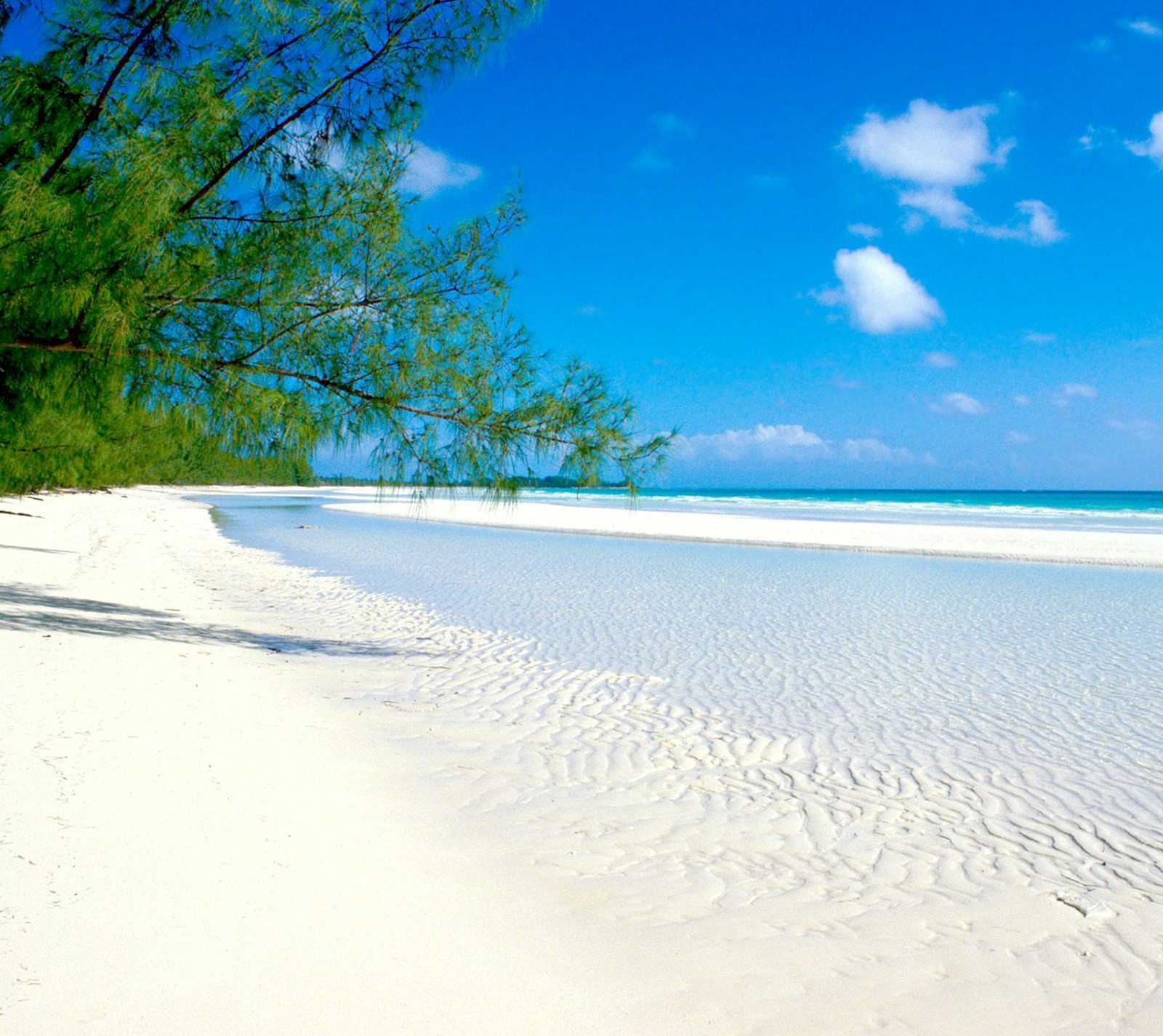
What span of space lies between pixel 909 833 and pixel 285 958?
3109 millimetres

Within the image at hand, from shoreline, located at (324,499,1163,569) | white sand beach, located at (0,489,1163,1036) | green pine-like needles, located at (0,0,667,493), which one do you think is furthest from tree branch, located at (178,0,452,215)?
shoreline, located at (324,499,1163,569)

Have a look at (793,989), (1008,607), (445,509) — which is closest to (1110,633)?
(1008,607)

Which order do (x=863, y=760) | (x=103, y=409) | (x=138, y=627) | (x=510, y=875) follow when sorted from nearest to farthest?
(x=510, y=875) → (x=863, y=760) → (x=103, y=409) → (x=138, y=627)

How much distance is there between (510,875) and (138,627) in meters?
6.41

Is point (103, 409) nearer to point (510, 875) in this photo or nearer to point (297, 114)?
point (297, 114)

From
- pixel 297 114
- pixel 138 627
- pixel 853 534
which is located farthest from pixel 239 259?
pixel 853 534

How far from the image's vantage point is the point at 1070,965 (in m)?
3.21

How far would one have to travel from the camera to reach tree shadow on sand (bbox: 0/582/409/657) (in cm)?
814

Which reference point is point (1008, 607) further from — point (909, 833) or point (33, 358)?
point (33, 358)

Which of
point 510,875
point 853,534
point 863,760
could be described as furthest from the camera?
point 853,534

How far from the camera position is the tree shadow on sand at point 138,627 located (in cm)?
814

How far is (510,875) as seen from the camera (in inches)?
149

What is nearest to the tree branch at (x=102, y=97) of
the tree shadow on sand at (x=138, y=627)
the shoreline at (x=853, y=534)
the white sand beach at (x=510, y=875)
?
the white sand beach at (x=510, y=875)

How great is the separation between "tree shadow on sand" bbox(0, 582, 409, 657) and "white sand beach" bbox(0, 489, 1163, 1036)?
4.31 feet
